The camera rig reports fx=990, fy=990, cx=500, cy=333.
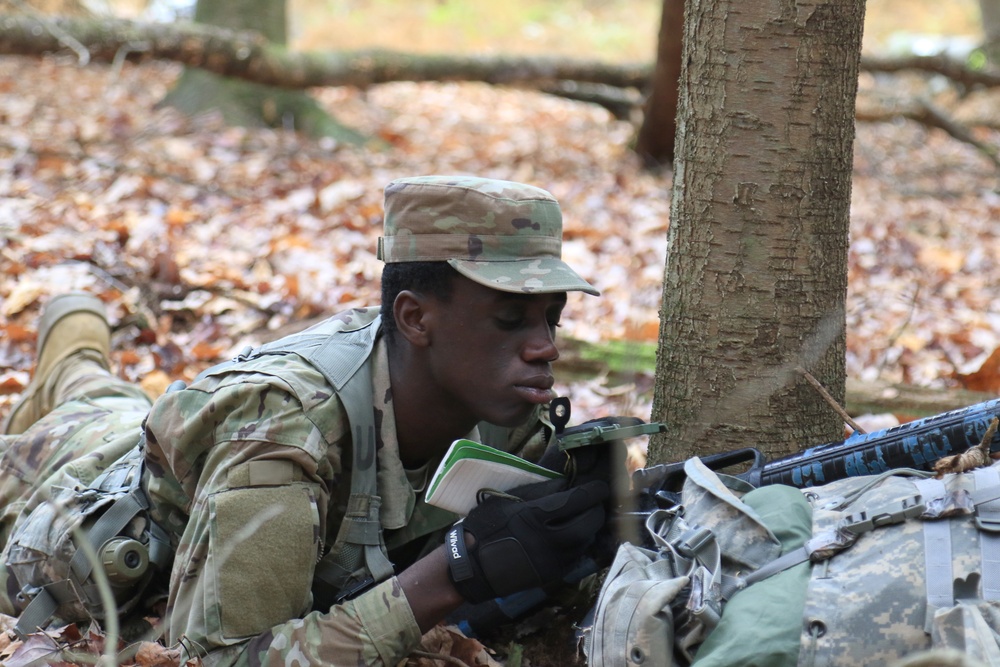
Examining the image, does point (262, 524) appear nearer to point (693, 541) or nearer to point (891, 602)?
point (693, 541)

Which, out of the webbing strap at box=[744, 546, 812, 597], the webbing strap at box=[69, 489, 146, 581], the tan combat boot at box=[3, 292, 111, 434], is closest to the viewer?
the webbing strap at box=[744, 546, 812, 597]

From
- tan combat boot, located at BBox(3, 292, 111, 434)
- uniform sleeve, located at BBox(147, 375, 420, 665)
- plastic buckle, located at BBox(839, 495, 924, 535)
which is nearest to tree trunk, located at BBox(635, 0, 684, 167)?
tan combat boot, located at BBox(3, 292, 111, 434)

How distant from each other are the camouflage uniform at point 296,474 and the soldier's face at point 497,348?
8 centimetres

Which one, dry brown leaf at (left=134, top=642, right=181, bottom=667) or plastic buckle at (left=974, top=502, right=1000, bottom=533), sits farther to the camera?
dry brown leaf at (left=134, top=642, right=181, bottom=667)

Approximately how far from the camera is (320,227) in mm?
6168

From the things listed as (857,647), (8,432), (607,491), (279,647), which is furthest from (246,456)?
(8,432)

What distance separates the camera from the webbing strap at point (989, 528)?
1.76 meters

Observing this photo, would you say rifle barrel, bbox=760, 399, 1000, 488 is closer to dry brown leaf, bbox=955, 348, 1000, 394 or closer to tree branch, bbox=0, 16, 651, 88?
dry brown leaf, bbox=955, 348, 1000, 394

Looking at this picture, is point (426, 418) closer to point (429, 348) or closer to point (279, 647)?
point (429, 348)

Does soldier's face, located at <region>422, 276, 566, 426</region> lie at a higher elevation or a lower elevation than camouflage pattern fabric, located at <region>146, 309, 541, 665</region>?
higher

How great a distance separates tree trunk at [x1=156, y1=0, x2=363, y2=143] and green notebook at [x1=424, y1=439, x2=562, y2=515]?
21.7 ft

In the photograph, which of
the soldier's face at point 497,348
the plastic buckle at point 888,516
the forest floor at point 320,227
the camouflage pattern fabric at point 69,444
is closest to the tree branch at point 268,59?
the forest floor at point 320,227

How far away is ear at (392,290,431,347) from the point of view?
255 centimetres

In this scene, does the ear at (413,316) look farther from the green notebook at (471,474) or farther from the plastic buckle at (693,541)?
the plastic buckle at (693,541)
